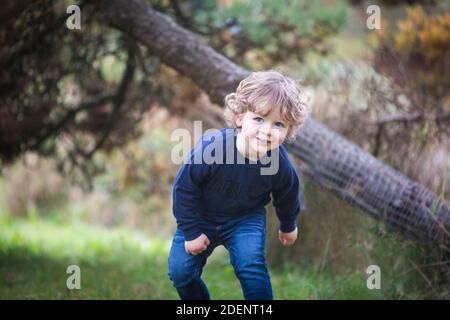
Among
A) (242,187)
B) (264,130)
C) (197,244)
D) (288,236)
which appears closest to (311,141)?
(288,236)

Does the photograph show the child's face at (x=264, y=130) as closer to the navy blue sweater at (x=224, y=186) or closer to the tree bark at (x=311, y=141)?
the navy blue sweater at (x=224, y=186)

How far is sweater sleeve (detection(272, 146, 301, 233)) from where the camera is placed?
2.88 meters

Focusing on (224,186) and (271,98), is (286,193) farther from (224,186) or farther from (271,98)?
(271,98)

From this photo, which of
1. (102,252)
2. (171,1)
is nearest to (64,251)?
(102,252)

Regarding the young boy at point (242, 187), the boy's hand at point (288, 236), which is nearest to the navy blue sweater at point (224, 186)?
the young boy at point (242, 187)

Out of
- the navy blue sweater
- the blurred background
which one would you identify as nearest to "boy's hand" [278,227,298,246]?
the navy blue sweater

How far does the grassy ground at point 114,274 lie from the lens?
3.88 m

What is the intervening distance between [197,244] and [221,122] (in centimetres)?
307

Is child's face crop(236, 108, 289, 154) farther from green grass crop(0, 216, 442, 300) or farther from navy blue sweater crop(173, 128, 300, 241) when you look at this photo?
green grass crop(0, 216, 442, 300)

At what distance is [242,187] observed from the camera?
9.34 feet

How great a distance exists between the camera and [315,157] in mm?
3982

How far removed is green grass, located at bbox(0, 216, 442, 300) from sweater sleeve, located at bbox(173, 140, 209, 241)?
131cm
